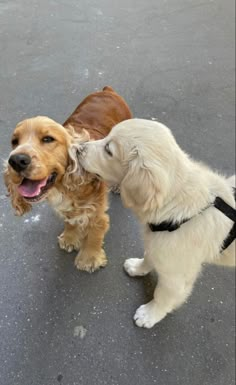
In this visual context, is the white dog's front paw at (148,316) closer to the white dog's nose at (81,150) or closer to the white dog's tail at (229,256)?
the white dog's tail at (229,256)

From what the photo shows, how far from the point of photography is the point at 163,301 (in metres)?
1.90

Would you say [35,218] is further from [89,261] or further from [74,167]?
[74,167]

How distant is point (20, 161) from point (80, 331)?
1080 mm

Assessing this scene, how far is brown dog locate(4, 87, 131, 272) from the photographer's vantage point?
4.95 ft

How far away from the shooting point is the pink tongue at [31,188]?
1.56 metres

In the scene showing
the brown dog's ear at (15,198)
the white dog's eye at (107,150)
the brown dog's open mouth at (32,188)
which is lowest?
the brown dog's ear at (15,198)

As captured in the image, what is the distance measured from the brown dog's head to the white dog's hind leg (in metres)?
0.72

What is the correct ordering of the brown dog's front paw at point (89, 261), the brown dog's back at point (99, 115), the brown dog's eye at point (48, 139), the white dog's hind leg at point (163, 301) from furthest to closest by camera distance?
the brown dog's front paw at point (89, 261) < the brown dog's back at point (99, 115) < the white dog's hind leg at point (163, 301) < the brown dog's eye at point (48, 139)

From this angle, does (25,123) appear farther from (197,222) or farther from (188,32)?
(188,32)

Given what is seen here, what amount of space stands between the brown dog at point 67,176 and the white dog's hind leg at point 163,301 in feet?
1.33

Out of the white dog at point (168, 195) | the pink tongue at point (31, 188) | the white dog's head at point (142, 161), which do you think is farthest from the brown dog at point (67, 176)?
the white dog's head at point (142, 161)

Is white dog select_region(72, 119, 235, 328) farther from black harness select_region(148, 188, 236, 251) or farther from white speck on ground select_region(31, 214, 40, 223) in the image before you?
white speck on ground select_region(31, 214, 40, 223)

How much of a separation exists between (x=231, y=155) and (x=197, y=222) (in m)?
1.70

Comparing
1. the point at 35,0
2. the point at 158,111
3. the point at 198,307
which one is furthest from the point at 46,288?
the point at 35,0
